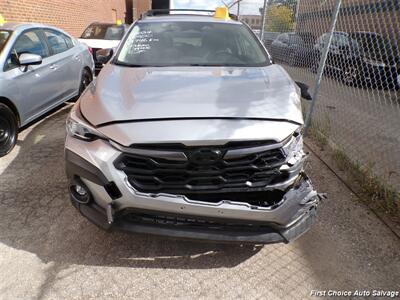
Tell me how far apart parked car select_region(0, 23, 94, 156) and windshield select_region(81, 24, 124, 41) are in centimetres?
441

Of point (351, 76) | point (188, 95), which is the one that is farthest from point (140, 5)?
point (188, 95)

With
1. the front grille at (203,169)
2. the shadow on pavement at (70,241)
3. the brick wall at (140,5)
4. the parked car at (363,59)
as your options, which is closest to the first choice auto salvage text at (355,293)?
the shadow on pavement at (70,241)

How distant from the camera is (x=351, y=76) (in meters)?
4.48

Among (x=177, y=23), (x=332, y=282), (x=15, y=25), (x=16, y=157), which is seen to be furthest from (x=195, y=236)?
(x=15, y=25)

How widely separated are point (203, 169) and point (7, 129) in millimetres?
3042

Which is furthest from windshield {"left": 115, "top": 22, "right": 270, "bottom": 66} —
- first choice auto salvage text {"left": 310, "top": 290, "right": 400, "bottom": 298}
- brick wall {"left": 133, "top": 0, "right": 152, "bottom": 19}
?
brick wall {"left": 133, "top": 0, "right": 152, "bottom": 19}

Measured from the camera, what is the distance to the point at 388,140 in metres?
4.83

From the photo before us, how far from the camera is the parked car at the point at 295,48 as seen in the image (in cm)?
553

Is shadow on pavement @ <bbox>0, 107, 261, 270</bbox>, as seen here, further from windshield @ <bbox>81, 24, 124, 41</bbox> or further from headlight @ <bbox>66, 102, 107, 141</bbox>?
windshield @ <bbox>81, 24, 124, 41</bbox>

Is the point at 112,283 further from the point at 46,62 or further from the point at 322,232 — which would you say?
the point at 46,62

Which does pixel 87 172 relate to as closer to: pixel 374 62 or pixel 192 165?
pixel 192 165

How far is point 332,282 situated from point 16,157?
3639mm

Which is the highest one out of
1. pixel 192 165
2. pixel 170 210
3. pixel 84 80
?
pixel 192 165

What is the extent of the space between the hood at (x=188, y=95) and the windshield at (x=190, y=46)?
279 mm
